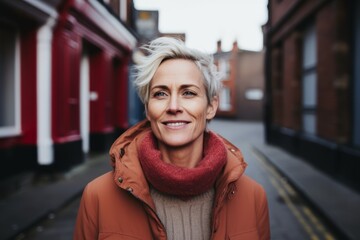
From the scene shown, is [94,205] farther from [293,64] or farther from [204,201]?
[293,64]

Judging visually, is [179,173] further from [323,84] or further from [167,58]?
[323,84]

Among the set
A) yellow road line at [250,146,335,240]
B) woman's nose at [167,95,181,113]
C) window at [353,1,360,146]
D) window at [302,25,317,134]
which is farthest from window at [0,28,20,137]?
window at [302,25,317,134]

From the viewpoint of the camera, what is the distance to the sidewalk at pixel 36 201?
5234 mm

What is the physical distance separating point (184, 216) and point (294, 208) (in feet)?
17.2

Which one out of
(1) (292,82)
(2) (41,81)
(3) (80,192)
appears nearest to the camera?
(3) (80,192)

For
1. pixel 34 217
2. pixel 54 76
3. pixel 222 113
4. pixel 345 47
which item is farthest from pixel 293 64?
pixel 222 113

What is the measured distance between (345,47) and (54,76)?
6.57 meters

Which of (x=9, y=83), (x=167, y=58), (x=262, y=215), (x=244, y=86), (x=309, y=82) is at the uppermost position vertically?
(x=244, y=86)

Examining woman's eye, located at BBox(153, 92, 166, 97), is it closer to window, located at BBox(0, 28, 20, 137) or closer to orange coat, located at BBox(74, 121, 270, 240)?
orange coat, located at BBox(74, 121, 270, 240)

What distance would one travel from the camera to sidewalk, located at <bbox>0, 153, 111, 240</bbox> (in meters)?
5.23

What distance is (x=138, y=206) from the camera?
179 cm

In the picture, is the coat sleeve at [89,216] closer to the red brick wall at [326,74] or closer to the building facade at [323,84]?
the building facade at [323,84]

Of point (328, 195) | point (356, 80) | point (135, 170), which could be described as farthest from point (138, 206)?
point (356, 80)

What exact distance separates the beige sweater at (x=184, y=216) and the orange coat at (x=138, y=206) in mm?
96
